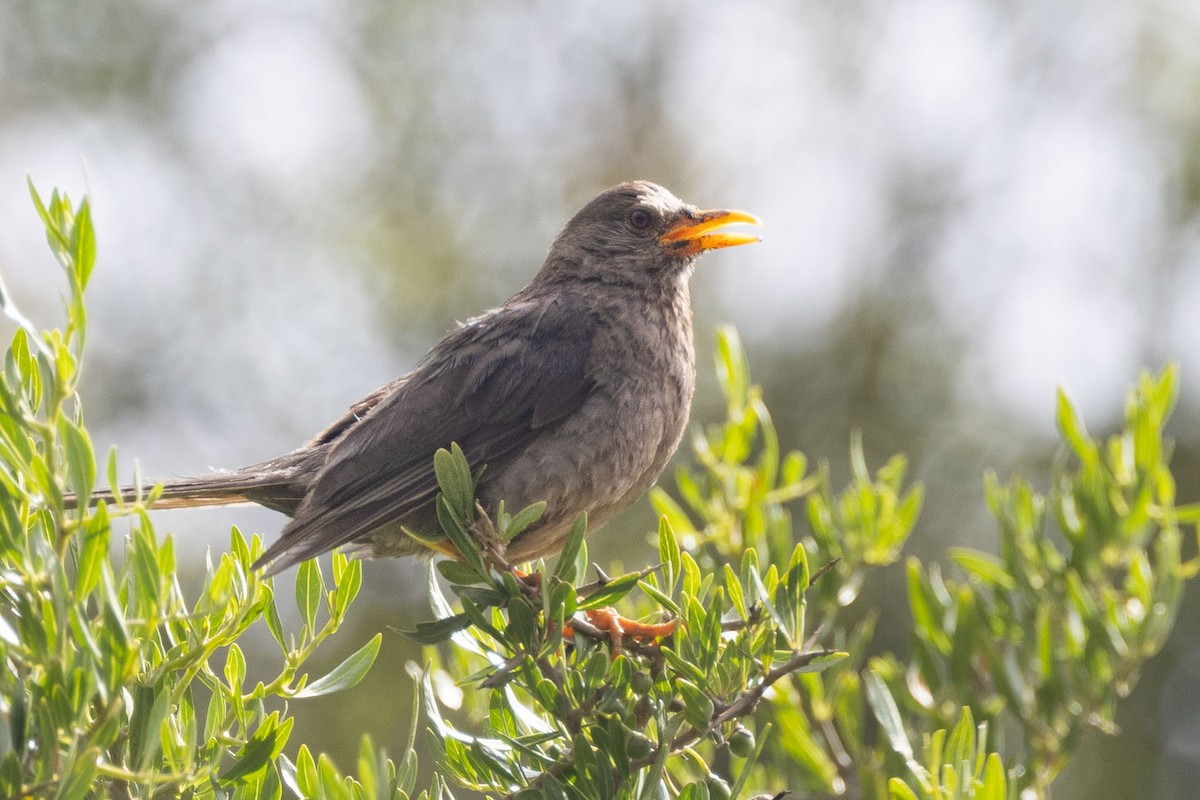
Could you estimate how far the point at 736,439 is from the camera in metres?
3.55

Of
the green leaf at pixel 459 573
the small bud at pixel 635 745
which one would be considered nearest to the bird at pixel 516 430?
the green leaf at pixel 459 573

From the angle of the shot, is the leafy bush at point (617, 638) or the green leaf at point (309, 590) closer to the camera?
the leafy bush at point (617, 638)

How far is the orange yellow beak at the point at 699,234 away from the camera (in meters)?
4.48

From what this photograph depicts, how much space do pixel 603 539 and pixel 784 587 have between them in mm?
4137

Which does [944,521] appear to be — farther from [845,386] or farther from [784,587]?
[784,587]

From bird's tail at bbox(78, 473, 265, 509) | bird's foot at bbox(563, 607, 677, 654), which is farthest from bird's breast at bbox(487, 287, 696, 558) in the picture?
bird's tail at bbox(78, 473, 265, 509)

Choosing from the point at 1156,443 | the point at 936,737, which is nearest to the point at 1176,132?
the point at 1156,443

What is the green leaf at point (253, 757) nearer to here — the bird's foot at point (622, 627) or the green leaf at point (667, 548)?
the green leaf at point (667, 548)

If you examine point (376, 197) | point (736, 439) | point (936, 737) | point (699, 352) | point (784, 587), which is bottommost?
point (936, 737)

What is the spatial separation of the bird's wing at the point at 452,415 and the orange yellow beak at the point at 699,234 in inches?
23.1

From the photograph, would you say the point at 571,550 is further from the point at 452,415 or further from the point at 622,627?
the point at 452,415

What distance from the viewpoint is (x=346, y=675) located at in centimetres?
226

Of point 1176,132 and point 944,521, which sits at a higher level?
point 1176,132

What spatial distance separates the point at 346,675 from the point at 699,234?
8.84 ft
